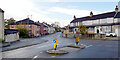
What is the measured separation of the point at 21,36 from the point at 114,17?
39932mm

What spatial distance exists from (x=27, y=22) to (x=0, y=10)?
96.0 feet

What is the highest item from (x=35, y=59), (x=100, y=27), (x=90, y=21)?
(x=90, y=21)

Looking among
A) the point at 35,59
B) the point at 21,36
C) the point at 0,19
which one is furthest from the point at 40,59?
the point at 21,36

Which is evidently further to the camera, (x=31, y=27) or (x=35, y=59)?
(x=31, y=27)

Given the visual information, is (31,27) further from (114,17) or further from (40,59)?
(40,59)

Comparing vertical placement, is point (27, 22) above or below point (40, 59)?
above

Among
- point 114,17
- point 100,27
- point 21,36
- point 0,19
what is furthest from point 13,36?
point 114,17

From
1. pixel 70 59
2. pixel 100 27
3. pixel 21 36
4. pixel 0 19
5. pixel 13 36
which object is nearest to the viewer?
pixel 70 59

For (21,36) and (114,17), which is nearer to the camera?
(114,17)

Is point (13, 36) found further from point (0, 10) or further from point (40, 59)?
point (40, 59)

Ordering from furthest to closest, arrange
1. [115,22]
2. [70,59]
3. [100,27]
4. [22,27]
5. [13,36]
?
[22,27], [100,27], [115,22], [13,36], [70,59]

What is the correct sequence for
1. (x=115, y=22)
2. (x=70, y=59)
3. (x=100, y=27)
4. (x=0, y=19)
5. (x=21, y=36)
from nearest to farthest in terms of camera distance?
(x=70, y=59), (x=0, y=19), (x=115, y=22), (x=100, y=27), (x=21, y=36)

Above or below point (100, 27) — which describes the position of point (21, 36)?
below

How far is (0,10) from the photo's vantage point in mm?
25031
